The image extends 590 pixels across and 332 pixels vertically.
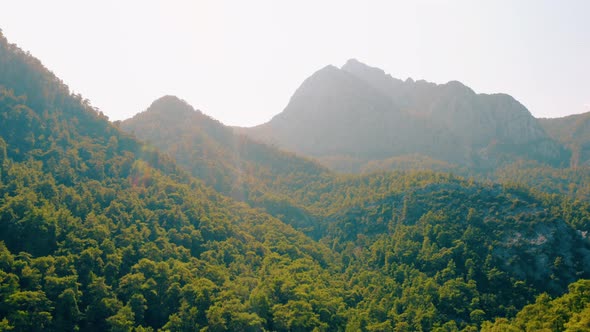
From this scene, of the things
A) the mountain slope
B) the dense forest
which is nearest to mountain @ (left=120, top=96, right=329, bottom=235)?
the dense forest

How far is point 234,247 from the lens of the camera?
106m

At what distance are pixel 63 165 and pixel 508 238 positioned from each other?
121 metres

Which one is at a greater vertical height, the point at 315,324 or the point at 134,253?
the point at 134,253

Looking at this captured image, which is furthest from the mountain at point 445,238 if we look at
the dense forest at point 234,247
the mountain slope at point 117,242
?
the mountain slope at point 117,242

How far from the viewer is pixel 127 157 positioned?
424ft

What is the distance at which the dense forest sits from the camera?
224 feet

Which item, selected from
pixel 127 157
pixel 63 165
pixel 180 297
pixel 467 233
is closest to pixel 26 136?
pixel 63 165

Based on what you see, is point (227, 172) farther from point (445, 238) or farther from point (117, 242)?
point (445, 238)

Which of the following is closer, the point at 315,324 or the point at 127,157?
the point at 315,324

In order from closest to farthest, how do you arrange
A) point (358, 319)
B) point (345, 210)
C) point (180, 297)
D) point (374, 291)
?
point (180, 297) → point (358, 319) → point (374, 291) → point (345, 210)

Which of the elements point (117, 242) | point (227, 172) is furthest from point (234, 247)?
point (227, 172)

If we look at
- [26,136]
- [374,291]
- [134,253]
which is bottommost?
[374,291]

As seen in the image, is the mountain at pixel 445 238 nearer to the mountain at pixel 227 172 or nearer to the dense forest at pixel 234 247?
the dense forest at pixel 234 247

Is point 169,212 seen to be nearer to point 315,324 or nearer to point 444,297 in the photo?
point 315,324
